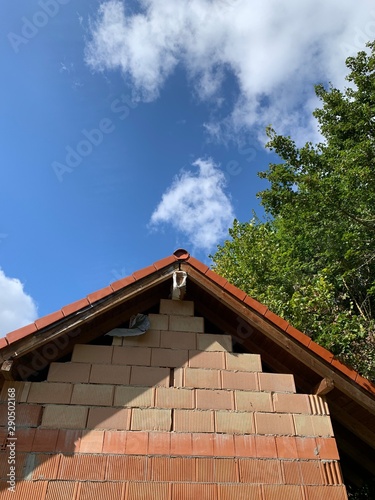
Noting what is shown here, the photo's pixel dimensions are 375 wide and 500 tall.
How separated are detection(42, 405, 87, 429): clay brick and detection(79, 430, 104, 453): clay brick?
0.37ft

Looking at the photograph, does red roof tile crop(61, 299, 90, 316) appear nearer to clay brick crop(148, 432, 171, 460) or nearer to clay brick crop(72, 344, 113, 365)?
clay brick crop(72, 344, 113, 365)

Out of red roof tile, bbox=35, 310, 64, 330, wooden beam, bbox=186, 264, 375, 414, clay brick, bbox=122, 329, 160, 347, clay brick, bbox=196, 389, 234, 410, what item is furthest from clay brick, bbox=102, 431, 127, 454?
wooden beam, bbox=186, 264, 375, 414

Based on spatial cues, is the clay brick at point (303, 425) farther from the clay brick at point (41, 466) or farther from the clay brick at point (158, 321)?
the clay brick at point (41, 466)

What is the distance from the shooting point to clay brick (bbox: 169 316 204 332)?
187 inches

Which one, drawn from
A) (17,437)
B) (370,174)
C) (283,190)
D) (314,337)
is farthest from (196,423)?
(283,190)

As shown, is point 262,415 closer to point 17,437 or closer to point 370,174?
point 17,437

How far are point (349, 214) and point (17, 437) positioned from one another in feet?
39.0

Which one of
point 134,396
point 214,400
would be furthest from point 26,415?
point 214,400

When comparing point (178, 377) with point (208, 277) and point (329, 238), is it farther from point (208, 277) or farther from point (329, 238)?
point (329, 238)

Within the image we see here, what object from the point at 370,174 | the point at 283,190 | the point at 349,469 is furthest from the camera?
the point at 283,190

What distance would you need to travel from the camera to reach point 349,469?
19.5 feet

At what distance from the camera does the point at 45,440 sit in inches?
148

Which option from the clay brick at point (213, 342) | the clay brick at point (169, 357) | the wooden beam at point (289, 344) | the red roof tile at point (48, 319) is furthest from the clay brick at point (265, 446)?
the red roof tile at point (48, 319)

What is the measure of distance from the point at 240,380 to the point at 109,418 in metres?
1.65
